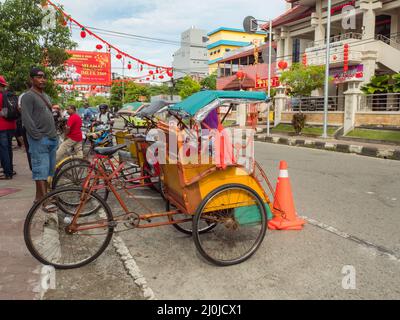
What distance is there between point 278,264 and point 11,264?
256 centimetres

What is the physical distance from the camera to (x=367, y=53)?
2198cm

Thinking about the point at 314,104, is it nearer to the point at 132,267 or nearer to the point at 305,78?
the point at 305,78

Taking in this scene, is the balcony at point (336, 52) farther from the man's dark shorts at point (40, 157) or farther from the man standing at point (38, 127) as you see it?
the man's dark shorts at point (40, 157)

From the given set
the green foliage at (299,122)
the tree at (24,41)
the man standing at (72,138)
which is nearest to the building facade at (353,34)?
the green foliage at (299,122)

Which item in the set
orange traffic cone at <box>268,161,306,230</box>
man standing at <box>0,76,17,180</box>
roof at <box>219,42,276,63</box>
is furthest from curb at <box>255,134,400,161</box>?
roof at <box>219,42,276,63</box>

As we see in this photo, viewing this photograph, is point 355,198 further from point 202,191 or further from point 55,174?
point 55,174

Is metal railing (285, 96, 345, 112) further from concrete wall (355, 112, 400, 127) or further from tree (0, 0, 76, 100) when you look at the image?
tree (0, 0, 76, 100)

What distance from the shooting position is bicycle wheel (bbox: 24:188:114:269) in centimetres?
333

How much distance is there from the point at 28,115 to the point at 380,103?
1517 centimetres

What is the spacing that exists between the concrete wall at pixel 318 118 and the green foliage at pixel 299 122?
0.73 m

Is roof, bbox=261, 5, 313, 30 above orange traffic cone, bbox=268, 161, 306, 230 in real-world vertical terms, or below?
above

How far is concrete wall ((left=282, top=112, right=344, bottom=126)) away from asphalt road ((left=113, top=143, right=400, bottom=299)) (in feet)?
39.0

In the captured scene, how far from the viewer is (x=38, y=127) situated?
4719mm

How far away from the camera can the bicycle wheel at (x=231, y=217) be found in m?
3.45
